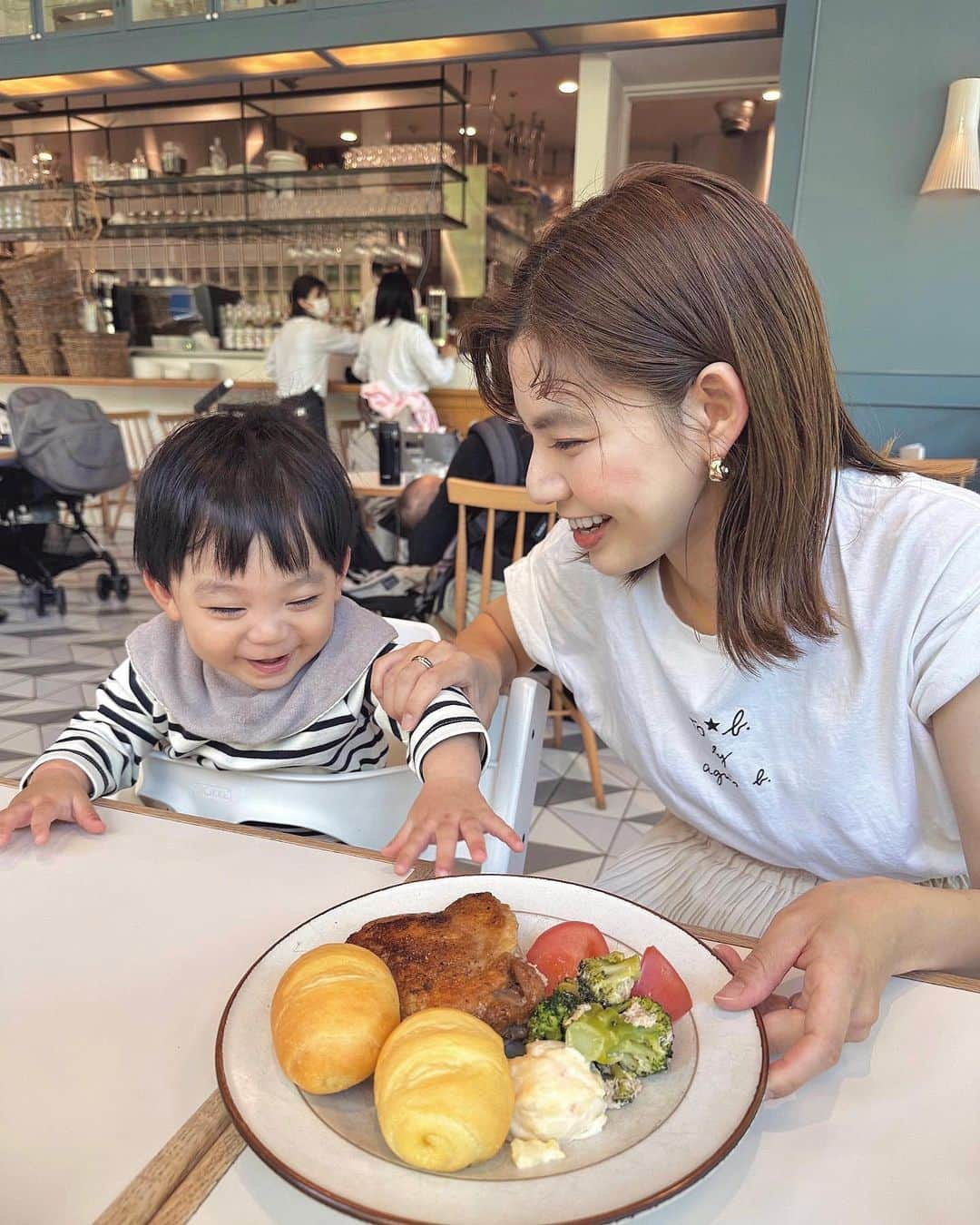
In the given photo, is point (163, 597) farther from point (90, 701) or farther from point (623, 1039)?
point (90, 701)

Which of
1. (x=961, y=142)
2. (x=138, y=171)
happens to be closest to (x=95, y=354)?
(x=138, y=171)

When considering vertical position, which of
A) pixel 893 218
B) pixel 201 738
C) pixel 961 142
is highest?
pixel 961 142

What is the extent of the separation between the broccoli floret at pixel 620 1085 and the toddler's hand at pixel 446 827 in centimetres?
24

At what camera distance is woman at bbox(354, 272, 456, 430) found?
17.4ft

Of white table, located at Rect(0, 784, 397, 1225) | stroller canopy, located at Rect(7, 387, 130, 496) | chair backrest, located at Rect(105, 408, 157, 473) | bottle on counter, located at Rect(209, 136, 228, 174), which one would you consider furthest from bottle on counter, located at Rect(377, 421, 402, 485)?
bottle on counter, located at Rect(209, 136, 228, 174)

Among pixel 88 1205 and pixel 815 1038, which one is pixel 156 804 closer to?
pixel 88 1205

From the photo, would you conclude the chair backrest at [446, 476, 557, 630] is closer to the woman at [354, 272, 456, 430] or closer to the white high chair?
the white high chair

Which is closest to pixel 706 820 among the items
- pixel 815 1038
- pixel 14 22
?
pixel 815 1038

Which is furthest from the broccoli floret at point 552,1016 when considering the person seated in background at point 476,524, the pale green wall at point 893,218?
the pale green wall at point 893,218

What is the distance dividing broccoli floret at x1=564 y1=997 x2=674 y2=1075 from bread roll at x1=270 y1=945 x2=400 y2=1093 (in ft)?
0.36

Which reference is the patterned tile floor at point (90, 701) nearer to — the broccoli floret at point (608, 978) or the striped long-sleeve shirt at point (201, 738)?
the striped long-sleeve shirt at point (201, 738)

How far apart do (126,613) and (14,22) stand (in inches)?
157

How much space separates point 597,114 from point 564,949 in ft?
18.0

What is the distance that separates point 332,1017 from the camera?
492 millimetres
